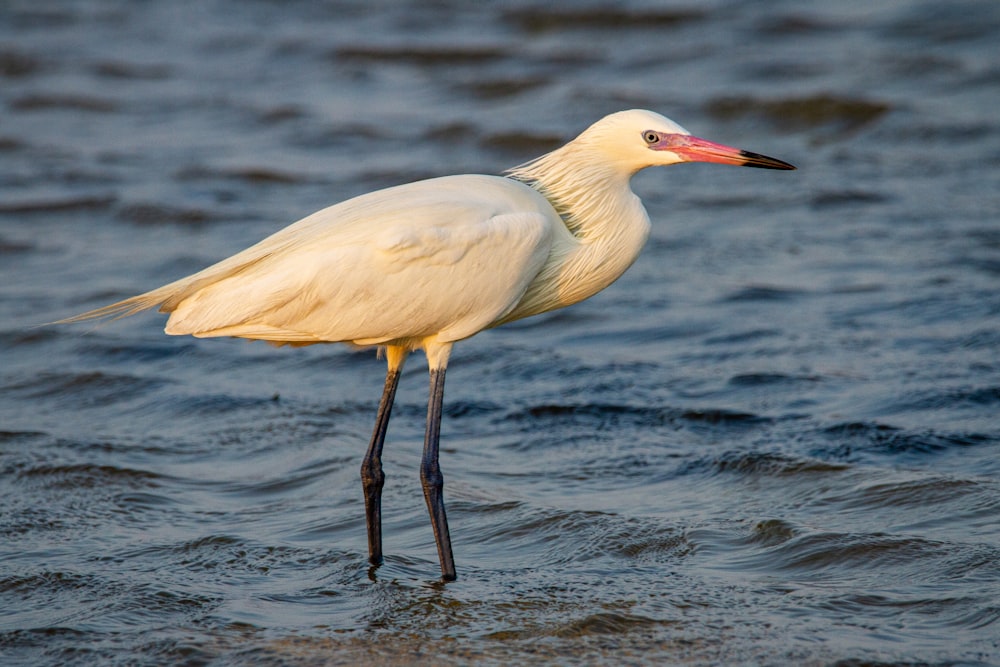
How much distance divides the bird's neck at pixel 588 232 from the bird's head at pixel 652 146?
67mm

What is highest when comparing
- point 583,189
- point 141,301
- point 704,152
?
point 704,152

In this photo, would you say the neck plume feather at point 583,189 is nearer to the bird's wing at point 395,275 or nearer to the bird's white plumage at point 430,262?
the bird's white plumage at point 430,262

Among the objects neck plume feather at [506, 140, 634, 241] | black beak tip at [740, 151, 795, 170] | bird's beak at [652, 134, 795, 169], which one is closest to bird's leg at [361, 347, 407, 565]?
neck plume feather at [506, 140, 634, 241]

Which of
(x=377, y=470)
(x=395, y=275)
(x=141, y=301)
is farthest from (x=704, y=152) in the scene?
(x=141, y=301)

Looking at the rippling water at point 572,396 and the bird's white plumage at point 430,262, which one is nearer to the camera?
the rippling water at point 572,396

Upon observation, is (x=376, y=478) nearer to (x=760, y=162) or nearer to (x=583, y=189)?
(x=583, y=189)

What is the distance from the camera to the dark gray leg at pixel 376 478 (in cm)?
586

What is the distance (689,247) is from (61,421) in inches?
213

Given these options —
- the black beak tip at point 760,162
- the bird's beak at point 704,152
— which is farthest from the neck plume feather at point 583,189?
the black beak tip at point 760,162

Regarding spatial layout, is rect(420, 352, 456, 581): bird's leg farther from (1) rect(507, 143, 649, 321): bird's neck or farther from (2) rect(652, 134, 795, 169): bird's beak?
(2) rect(652, 134, 795, 169): bird's beak

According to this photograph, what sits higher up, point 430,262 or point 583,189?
point 583,189

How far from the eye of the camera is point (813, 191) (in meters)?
11.8

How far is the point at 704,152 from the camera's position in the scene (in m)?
5.84

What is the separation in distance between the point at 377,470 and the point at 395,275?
1023 millimetres
